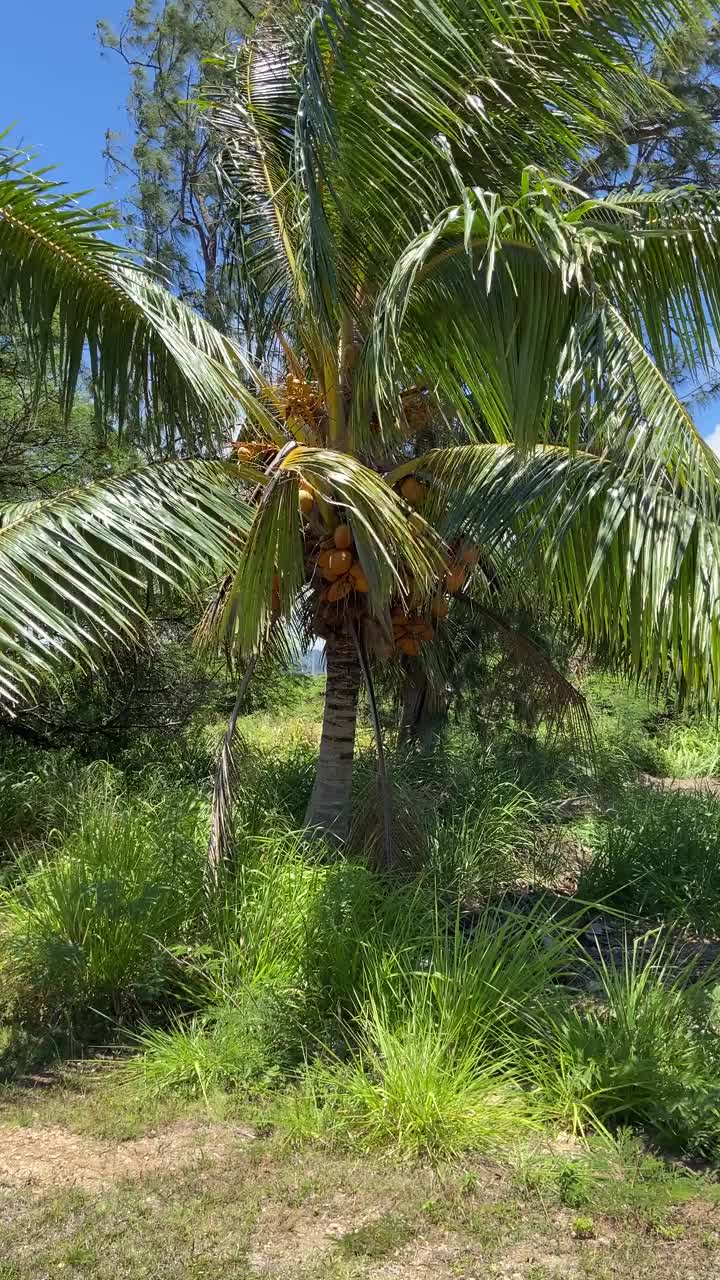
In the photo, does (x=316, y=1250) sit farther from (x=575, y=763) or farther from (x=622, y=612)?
(x=575, y=763)

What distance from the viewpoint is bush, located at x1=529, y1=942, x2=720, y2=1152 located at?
4191 mm

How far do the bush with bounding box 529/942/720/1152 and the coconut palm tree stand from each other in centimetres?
150

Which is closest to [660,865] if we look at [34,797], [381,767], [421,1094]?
[381,767]

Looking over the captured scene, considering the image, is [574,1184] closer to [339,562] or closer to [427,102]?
[339,562]

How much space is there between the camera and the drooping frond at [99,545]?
4.77 meters

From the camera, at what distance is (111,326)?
628 cm

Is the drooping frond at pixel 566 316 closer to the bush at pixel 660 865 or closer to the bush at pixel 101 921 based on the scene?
the bush at pixel 101 921

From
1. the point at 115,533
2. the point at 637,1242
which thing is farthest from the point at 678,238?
the point at 637,1242

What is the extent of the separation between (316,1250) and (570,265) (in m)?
3.88

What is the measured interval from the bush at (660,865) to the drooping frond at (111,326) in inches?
159

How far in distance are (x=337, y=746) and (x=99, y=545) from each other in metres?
2.15

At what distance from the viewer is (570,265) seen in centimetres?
452

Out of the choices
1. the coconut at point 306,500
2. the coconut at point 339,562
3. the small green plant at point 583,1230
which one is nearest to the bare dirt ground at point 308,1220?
the small green plant at point 583,1230

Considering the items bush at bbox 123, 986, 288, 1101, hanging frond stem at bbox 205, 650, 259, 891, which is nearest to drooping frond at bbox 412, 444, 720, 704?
hanging frond stem at bbox 205, 650, 259, 891
